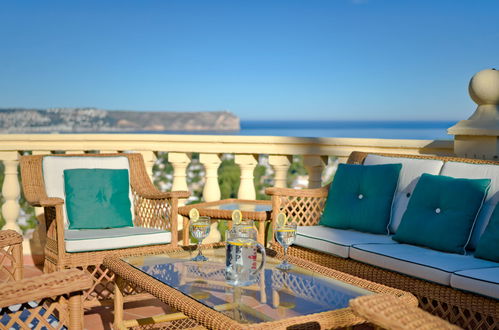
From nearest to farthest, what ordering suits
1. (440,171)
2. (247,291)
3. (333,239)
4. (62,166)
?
(247,291) → (333,239) → (440,171) → (62,166)

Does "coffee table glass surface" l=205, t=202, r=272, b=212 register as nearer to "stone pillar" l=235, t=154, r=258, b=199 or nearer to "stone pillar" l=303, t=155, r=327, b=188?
"stone pillar" l=235, t=154, r=258, b=199

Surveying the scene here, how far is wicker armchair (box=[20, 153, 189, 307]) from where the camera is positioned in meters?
3.02

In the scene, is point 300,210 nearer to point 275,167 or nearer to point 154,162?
point 275,167

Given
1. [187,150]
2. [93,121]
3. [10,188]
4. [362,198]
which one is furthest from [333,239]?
[93,121]

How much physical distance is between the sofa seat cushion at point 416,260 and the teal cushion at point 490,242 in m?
0.03

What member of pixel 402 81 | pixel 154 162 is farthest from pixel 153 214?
pixel 402 81

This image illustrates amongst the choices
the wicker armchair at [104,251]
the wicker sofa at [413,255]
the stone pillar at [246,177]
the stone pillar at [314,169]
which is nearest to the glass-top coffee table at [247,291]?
the wicker armchair at [104,251]

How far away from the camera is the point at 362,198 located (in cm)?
329

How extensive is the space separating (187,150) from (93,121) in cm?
204

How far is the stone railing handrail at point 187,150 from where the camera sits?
4.00 metres

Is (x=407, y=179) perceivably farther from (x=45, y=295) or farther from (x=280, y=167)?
(x=45, y=295)

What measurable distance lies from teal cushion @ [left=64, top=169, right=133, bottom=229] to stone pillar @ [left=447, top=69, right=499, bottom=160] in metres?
2.13

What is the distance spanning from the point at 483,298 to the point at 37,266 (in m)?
3.27

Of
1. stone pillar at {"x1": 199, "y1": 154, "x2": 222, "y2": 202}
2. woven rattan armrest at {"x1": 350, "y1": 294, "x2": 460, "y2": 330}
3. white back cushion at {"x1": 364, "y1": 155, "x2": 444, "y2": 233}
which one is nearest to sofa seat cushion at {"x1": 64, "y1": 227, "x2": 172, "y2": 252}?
stone pillar at {"x1": 199, "y1": 154, "x2": 222, "y2": 202}
